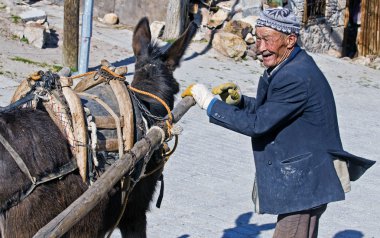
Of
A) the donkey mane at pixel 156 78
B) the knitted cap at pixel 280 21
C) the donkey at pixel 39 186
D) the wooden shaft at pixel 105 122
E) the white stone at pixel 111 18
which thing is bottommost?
the white stone at pixel 111 18

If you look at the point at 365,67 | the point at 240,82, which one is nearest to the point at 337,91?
the point at 240,82

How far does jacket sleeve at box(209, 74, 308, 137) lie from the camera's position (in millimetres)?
3742

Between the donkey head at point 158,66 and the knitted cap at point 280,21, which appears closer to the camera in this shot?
the knitted cap at point 280,21

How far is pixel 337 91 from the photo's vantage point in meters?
12.2

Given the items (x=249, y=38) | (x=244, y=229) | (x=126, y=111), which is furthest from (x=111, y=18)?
(x=126, y=111)

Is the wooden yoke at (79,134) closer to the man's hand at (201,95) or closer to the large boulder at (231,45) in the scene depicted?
the man's hand at (201,95)

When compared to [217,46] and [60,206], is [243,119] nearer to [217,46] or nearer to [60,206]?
[60,206]

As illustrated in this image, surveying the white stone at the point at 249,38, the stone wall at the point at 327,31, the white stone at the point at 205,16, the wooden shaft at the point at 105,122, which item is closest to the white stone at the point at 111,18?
the white stone at the point at 205,16

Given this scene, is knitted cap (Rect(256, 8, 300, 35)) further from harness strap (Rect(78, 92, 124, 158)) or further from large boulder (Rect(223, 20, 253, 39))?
large boulder (Rect(223, 20, 253, 39))

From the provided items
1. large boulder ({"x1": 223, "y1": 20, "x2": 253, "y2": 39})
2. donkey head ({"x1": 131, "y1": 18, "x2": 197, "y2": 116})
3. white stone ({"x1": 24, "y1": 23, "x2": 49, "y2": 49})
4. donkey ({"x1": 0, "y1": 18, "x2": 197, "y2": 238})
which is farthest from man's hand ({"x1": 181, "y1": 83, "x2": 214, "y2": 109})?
large boulder ({"x1": 223, "y1": 20, "x2": 253, "y2": 39})

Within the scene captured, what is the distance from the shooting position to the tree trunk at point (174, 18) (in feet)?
43.1

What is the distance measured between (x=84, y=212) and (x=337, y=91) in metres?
9.56

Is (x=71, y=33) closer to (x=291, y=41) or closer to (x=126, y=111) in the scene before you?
(x=126, y=111)

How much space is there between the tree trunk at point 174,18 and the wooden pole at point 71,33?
283cm
